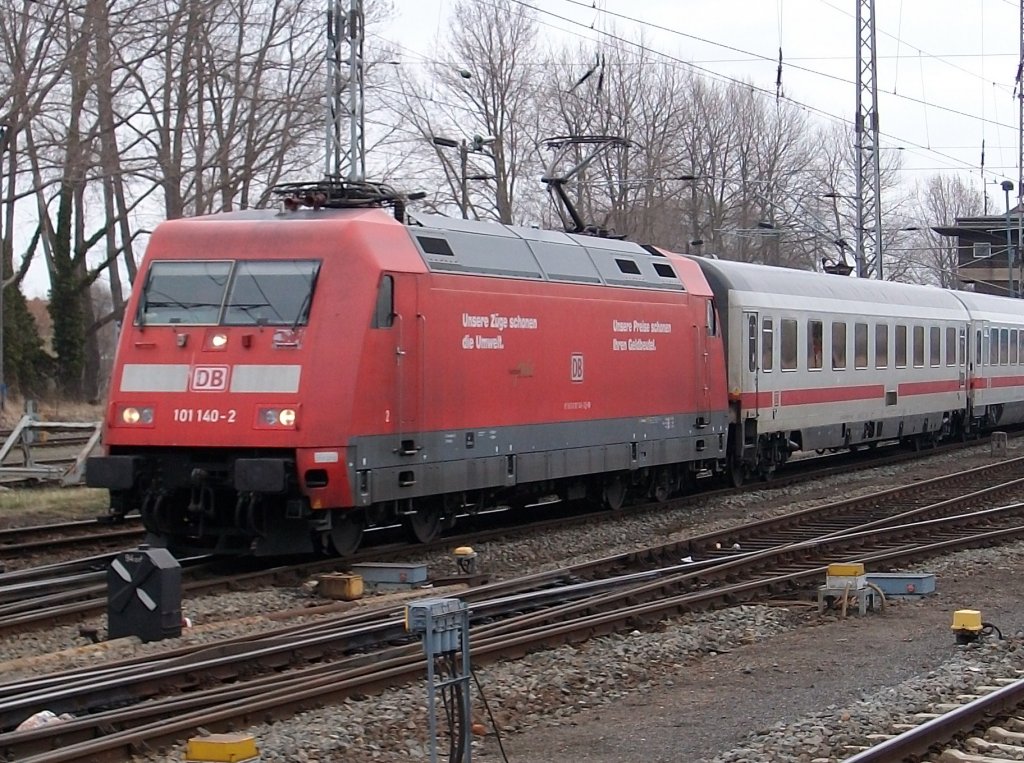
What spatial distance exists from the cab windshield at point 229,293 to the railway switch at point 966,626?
6439mm

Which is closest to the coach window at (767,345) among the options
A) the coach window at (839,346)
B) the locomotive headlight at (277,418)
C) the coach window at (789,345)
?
the coach window at (789,345)

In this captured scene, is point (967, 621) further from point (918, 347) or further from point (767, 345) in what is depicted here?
point (918, 347)

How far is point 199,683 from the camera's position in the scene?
920 cm

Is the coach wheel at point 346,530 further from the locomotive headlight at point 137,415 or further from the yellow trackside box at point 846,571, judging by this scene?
the yellow trackside box at point 846,571

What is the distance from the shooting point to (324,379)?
13.6m

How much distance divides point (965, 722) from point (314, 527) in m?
7.28

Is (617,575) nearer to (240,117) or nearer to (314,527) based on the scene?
(314,527)

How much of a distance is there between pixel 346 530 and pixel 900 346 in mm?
16481

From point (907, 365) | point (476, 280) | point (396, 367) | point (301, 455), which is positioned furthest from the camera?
point (907, 365)

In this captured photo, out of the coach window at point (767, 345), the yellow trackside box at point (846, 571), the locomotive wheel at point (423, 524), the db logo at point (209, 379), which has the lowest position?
the yellow trackside box at point (846, 571)

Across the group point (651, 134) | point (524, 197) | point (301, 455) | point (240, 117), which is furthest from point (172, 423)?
point (651, 134)

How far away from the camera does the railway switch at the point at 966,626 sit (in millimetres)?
10828

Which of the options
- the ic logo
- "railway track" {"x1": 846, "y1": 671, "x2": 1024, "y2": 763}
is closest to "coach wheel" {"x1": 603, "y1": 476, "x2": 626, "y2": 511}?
the ic logo

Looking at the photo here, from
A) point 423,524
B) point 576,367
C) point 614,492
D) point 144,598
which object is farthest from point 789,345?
point 144,598
